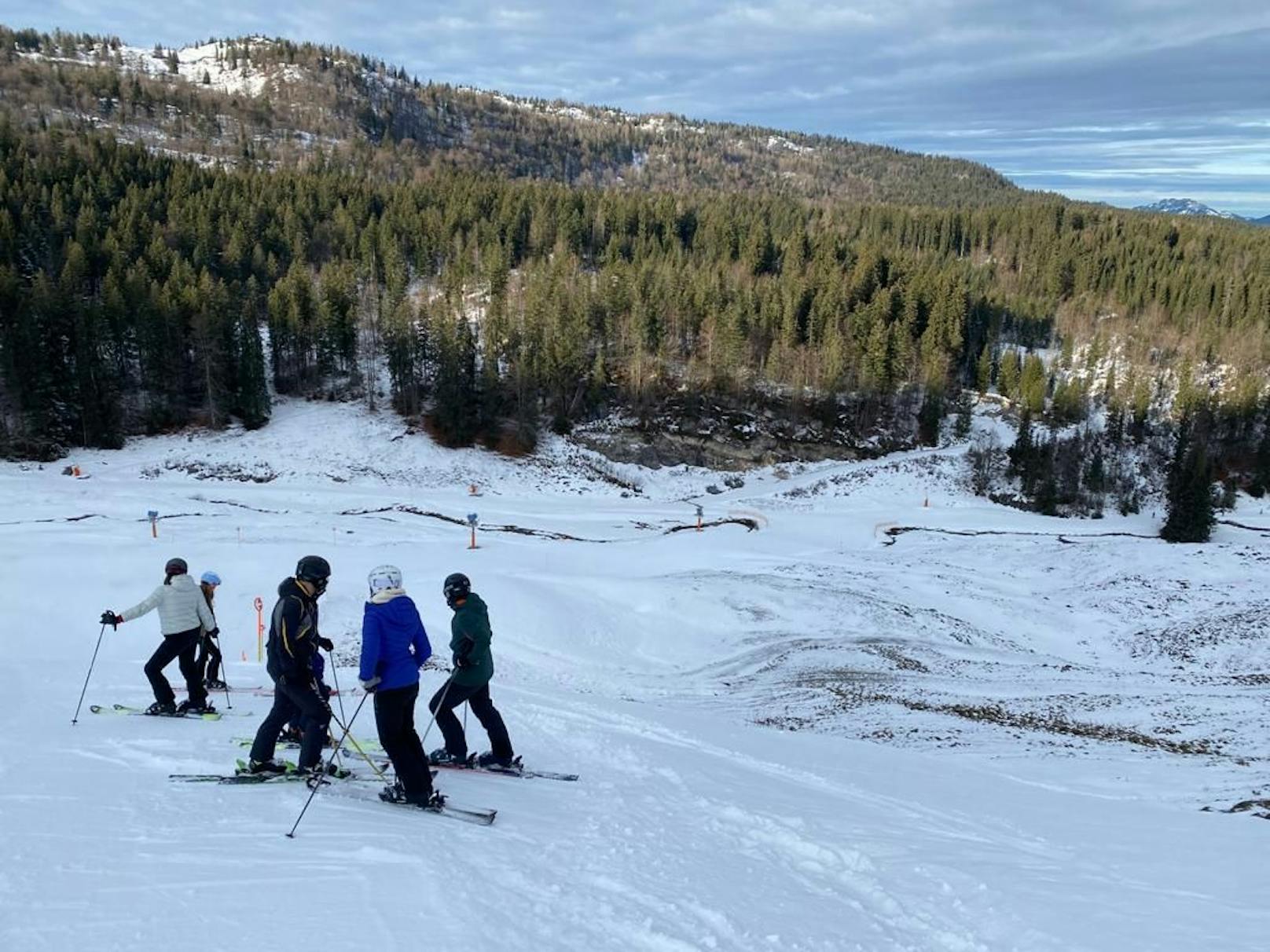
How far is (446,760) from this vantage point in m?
9.02

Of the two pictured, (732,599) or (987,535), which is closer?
(732,599)

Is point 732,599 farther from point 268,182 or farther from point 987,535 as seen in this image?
point 268,182

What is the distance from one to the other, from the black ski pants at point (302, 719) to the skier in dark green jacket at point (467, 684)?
48.0 inches

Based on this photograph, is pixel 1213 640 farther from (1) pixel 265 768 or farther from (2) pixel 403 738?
(1) pixel 265 768

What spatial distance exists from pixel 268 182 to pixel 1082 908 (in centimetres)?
10882

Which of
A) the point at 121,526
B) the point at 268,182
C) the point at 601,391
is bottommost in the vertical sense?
the point at 121,526

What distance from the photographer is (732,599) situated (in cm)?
2241

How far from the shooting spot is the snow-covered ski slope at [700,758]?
5453mm

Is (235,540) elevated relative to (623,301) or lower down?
lower down

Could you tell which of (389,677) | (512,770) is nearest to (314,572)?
(389,677)

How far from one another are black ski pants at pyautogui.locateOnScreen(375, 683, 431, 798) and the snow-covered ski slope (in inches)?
13.6

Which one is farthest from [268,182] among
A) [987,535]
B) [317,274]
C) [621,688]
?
[621,688]

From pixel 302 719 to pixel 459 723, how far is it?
1.69 metres

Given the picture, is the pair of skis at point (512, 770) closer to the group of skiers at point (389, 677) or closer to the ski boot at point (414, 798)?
the group of skiers at point (389, 677)
